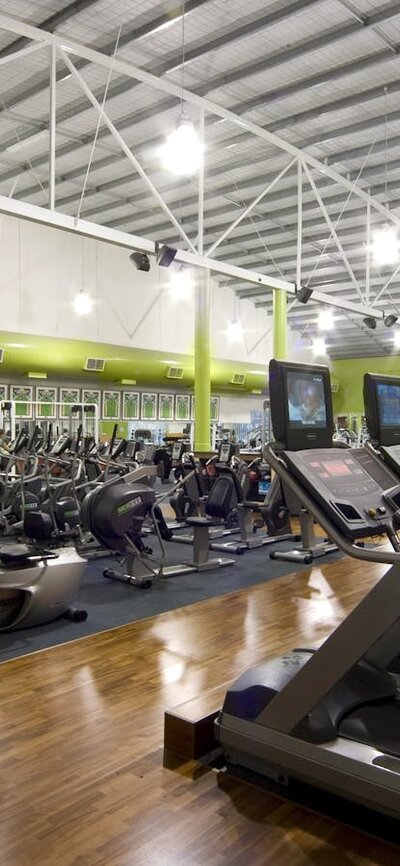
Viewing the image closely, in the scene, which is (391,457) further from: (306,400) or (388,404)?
(306,400)

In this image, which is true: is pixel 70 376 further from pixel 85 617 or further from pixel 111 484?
pixel 85 617

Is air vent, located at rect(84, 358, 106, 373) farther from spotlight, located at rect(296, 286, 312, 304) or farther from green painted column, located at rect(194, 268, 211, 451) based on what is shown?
spotlight, located at rect(296, 286, 312, 304)

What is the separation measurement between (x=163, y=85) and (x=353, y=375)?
1524 cm

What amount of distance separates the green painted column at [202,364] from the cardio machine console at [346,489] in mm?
7627

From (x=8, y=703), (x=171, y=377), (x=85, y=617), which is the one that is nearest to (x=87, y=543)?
(x=85, y=617)

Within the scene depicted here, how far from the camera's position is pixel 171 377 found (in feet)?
48.6

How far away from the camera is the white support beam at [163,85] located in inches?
251

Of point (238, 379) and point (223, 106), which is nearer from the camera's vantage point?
point (223, 106)

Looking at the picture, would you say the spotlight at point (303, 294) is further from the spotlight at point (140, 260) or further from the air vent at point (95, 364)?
the air vent at point (95, 364)

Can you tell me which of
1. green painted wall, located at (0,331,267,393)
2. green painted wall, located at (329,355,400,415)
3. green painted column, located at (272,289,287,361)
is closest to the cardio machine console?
green painted column, located at (272,289,287,361)

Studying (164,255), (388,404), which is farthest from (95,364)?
(388,404)

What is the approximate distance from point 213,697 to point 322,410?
1.33 m

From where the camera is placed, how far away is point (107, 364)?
44.7 feet

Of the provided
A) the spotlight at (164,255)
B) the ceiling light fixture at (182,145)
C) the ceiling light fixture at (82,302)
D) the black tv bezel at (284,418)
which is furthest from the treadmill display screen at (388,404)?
the ceiling light fixture at (82,302)
